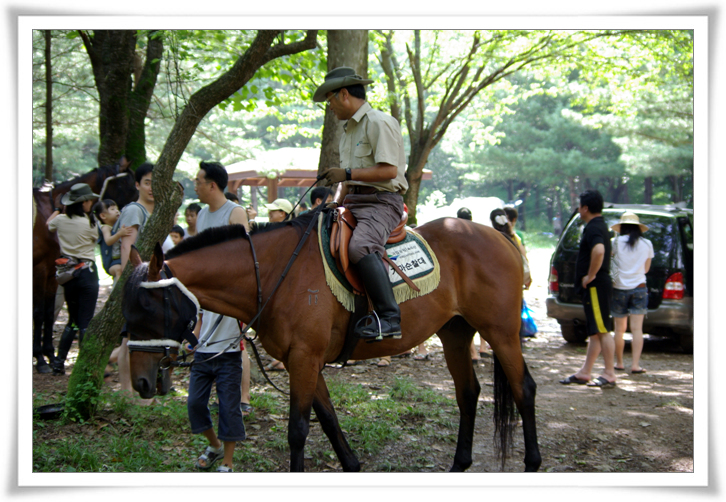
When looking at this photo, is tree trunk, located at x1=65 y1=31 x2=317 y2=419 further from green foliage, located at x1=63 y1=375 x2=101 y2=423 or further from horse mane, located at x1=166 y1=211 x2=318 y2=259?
horse mane, located at x1=166 y1=211 x2=318 y2=259

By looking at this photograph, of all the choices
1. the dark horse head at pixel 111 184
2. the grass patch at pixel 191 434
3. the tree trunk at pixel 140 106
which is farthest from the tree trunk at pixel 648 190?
the dark horse head at pixel 111 184

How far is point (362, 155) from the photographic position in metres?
4.16

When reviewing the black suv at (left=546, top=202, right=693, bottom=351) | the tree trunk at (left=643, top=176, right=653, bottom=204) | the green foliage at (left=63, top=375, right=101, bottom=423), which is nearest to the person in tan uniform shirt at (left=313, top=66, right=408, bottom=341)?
the green foliage at (left=63, top=375, right=101, bottom=423)

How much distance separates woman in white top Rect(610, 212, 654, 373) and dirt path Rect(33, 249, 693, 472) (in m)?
0.46

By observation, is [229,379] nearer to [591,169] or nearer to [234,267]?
[234,267]

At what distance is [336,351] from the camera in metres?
4.10

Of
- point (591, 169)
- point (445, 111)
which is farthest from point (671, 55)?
point (591, 169)

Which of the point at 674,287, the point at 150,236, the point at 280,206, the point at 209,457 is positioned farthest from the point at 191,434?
the point at 674,287

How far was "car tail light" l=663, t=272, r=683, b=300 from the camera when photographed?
28.2ft

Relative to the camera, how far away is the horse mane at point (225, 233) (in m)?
3.71

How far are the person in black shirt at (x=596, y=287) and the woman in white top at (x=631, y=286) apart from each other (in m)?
0.75

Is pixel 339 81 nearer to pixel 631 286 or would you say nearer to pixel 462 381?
pixel 462 381

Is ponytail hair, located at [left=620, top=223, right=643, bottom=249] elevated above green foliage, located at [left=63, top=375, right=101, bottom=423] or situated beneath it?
elevated above

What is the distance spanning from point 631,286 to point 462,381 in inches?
163
